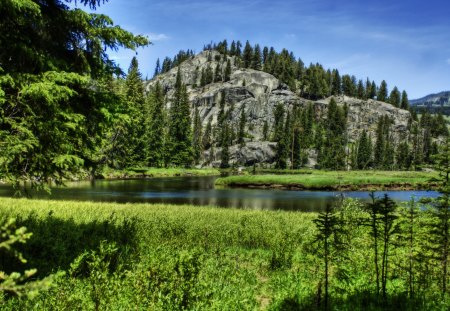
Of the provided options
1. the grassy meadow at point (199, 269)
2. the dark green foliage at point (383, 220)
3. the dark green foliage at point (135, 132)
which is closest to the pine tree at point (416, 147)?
the dark green foliage at point (135, 132)

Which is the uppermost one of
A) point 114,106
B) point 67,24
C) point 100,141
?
point 67,24

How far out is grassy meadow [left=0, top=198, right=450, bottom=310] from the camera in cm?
677

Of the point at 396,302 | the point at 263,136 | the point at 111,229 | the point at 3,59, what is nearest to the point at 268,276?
the point at 396,302

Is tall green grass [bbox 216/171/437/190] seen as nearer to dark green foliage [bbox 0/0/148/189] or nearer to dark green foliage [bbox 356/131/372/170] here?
dark green foliage [bbox 0/0/148/189]

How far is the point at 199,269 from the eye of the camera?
304 inches

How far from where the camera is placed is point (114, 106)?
424 inches

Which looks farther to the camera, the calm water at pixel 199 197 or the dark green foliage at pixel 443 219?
the calm water at pixel 199 197

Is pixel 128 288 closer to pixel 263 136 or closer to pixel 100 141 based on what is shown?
pixel 100 141

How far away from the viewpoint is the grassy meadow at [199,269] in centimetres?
677

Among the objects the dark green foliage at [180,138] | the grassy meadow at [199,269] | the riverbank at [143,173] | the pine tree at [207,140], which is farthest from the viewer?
the pine tree at [207,140]

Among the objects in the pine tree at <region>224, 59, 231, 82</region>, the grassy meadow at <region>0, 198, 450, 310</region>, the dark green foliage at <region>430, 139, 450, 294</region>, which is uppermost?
the pine tree at <region>224, 59, 231, 82</region>

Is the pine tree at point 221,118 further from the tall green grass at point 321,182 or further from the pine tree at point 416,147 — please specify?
the tall green grass at point 321,182

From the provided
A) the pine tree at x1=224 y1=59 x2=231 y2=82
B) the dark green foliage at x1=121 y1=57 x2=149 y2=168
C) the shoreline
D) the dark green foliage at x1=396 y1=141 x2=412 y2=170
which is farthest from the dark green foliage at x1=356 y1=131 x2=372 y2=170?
the dark green foliage at x1=121 y1=57 x2=149 y2=168

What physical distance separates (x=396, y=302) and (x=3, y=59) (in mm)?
10587
